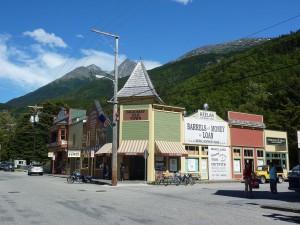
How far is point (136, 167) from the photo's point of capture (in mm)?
35250

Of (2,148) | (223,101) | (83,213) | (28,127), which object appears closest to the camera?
(83,213)

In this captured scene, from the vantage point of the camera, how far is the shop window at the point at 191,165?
35.9 m

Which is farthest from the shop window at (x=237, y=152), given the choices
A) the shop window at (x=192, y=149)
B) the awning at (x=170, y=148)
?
the awning at (x=170, y=148)

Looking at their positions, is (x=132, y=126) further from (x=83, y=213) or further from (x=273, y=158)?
(x=83, y=213)

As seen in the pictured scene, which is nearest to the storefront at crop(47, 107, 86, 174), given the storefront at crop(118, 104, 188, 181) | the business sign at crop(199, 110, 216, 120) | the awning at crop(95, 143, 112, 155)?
the awning at crop(95, 143, 112, 155)

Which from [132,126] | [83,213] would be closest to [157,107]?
[132,126]

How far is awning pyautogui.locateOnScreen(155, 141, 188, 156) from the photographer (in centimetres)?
3283

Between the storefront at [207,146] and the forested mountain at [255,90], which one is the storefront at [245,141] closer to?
the storefront at [207,146]

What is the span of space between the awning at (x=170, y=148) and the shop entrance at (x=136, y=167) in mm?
2830

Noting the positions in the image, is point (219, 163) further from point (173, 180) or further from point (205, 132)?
point (173, 180)

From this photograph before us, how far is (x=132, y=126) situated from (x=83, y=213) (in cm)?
2337

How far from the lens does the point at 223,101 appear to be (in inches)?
2862

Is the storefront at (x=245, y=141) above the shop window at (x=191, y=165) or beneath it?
above

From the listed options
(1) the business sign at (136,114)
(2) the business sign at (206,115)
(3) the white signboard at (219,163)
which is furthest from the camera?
(2) the business sign at (206,115)
